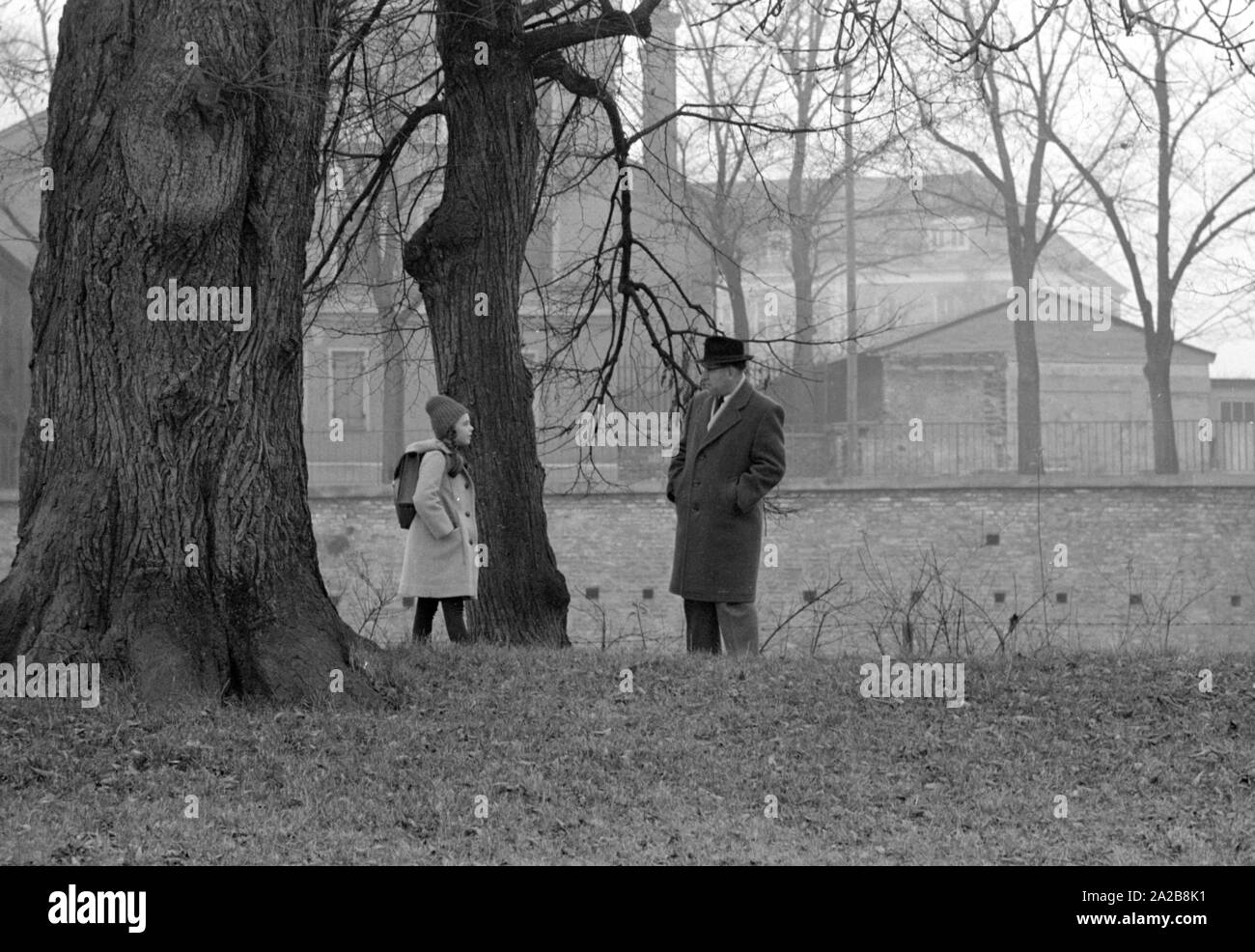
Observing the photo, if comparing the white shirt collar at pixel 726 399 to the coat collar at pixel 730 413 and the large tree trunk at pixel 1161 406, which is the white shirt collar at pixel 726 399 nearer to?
the coat collar at pixel 730 413

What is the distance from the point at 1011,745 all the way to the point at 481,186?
5824 millimetres

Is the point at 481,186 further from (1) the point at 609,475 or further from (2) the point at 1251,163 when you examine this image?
(2) the point at 1251,163

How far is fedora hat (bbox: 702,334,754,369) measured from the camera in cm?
1015

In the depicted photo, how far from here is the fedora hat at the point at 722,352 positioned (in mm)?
10148

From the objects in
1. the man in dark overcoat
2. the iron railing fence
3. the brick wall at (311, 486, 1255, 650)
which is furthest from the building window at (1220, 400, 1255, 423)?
the man in dark overcoat

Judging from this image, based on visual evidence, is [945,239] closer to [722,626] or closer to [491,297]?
[491,297]

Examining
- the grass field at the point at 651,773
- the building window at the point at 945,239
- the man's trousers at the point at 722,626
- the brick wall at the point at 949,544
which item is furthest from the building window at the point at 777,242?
the grass field at the point at 651,773

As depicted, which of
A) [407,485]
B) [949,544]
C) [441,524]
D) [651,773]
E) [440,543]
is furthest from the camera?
[949,544]

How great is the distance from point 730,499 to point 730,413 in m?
0.56

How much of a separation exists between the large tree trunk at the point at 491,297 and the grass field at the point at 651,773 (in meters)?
2.54

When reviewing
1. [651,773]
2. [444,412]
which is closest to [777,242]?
[444,412]

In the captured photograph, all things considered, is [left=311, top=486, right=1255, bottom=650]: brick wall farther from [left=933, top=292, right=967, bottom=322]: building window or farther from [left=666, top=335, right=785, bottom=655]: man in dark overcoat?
[left=933, top=292, right=967, bottom=322]: building window

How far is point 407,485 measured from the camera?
10.8 m
